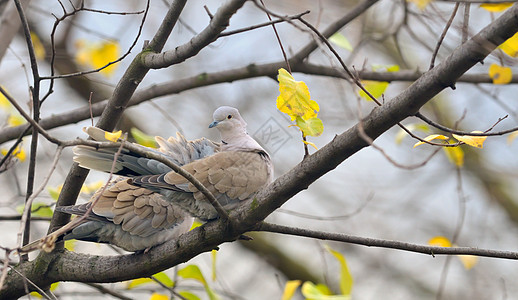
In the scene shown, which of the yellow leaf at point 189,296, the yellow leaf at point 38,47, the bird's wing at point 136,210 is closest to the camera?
the bird's wing at point 136,210

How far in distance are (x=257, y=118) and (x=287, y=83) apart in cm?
377

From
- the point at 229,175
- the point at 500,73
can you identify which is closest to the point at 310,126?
the point at 229,175

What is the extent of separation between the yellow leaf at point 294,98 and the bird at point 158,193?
0.59 meters

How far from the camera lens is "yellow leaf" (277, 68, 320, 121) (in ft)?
5.88

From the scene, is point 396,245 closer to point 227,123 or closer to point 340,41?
point 227,123

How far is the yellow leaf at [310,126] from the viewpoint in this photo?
184 centimetres

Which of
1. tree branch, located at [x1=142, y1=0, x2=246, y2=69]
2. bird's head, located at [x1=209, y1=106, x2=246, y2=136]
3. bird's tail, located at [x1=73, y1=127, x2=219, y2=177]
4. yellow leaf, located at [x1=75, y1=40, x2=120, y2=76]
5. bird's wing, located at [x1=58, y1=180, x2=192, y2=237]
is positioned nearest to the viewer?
tree branch, located at [x1=142, y1=0, x2=246, y2=69]

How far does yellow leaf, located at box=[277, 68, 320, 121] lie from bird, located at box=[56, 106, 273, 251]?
0.59 metres

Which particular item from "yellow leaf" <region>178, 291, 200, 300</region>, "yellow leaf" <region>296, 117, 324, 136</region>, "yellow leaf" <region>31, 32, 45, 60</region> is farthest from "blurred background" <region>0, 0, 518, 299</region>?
"yellow leaf" <region>296, 117, 324, 136</region>

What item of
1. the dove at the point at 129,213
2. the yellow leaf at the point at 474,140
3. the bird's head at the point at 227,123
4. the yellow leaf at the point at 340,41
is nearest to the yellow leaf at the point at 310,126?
the yellow leaf at the point at 474,140

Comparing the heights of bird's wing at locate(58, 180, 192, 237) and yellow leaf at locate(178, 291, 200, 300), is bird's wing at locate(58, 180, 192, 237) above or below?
above

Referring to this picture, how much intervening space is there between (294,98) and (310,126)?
0.10m

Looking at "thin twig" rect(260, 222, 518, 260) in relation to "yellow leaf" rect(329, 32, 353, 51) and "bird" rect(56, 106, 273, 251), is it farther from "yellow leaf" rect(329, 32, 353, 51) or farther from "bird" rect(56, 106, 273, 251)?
"yellow leaf" rect(329, 32, 353, 51)

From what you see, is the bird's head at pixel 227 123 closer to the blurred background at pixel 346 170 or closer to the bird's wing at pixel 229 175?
the bird's wing at pixel 229 175
